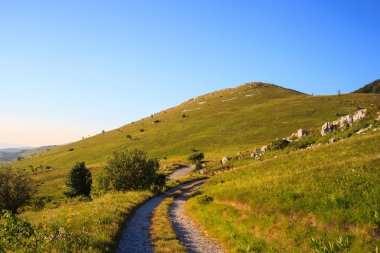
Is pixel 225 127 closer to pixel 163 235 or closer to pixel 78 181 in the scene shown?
pixel 78 181

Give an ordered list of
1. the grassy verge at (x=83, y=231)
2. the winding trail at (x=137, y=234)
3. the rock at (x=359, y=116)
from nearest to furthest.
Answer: the grassy verge at (x=83, y=231) → the winding trail at (x=137, y=234) → the rock at (x=359, y=116)

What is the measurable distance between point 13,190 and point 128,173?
2402cm

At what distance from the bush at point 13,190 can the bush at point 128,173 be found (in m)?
18.7

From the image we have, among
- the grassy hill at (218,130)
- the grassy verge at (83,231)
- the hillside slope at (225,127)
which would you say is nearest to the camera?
the grassy verge at (83,231)

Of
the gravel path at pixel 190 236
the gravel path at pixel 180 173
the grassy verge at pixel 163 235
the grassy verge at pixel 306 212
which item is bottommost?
the gravel path at pixel 180 173

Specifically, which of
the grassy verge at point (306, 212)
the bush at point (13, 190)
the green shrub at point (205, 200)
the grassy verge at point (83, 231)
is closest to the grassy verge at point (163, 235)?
the grassy verge at point (83, 231)

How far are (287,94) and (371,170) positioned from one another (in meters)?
174

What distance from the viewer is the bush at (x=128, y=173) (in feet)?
156

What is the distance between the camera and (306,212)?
17.3 m

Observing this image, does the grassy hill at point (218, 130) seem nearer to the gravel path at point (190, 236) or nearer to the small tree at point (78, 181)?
the small tree at point (78, 181)

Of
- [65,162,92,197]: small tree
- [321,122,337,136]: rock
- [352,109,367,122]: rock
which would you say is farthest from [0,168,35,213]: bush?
[352,109,367,122]: rock

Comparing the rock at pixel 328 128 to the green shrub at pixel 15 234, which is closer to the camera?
the green shrub at pixel 15 234

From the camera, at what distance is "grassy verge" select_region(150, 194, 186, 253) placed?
16.9m

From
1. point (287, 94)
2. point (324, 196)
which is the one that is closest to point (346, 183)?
point (324, 196)
